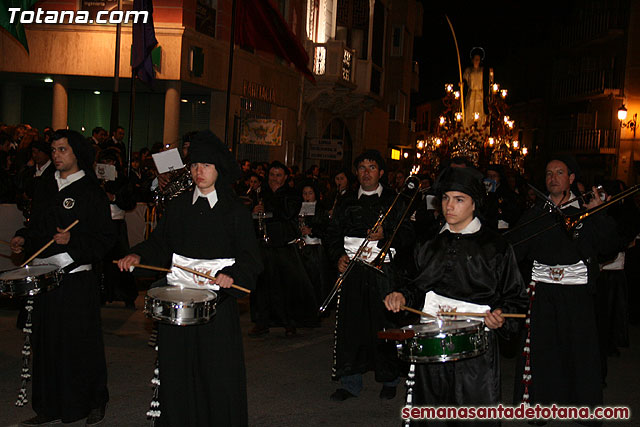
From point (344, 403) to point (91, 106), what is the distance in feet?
56.2

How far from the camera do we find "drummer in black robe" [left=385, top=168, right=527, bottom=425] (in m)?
4.91

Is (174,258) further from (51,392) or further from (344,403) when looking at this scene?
(344,403)

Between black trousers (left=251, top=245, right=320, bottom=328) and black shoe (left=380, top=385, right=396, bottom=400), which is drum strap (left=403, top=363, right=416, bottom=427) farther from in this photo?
black trousers (left=251, top=245, right=320, bottom=328)

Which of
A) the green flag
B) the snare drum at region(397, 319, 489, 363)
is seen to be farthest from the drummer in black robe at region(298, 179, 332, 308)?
the green flag

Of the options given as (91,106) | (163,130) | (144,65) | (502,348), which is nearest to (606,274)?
(502,348)

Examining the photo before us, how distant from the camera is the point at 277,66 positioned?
995 inches

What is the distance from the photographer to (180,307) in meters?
4.88

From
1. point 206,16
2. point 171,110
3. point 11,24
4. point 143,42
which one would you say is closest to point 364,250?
point 11,24

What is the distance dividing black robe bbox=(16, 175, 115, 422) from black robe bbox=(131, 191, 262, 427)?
3.42 feet

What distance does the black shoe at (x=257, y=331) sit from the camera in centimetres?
1012

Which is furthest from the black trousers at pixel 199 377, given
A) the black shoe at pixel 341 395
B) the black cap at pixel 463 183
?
the black shoe at pixel 341 395

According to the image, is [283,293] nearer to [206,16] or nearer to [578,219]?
[578,219]

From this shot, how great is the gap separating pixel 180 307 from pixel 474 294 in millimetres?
1850

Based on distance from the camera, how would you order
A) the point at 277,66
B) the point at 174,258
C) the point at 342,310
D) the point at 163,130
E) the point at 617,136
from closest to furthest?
the point at 174,258
the point at 342,310
the point at 163,130
the point at 277,66
the point at 617,136
